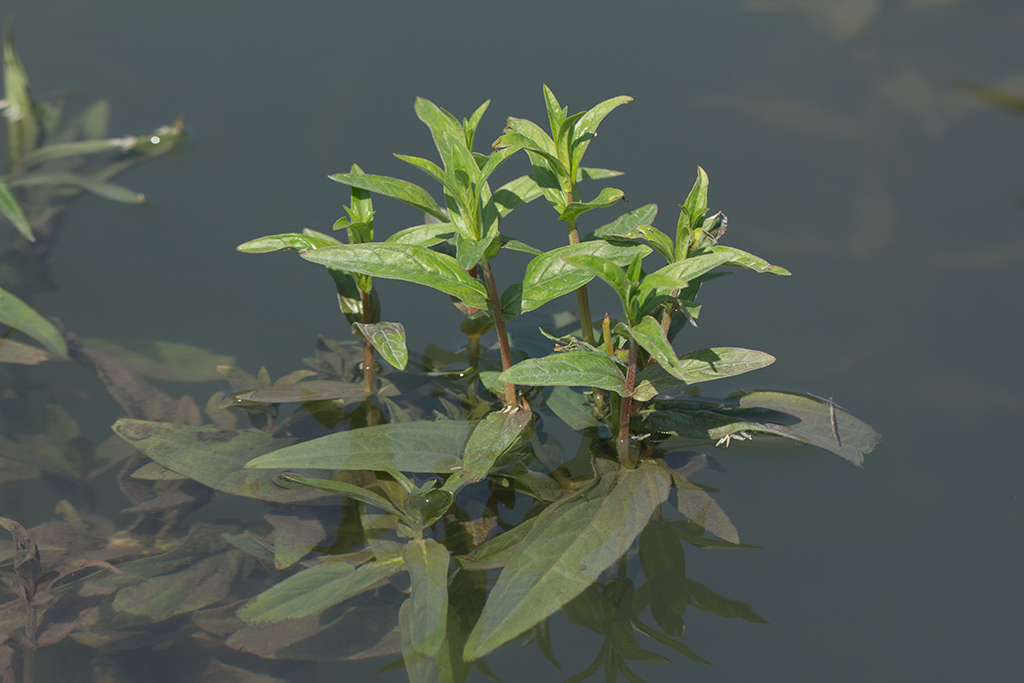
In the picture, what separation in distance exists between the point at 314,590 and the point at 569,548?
0.58 m

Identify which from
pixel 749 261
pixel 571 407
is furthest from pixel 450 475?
pixel 749 261

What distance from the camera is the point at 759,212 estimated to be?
2709 millimetres

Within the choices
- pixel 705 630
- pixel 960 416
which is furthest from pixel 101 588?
pixel 960 416

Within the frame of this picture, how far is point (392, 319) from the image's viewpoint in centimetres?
247

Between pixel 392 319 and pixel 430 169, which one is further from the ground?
pixel 430 169

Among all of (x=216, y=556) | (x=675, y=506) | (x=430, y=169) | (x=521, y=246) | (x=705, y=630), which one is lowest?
(x=705, y=630)

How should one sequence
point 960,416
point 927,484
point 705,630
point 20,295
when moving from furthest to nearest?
point 20,295 → point 960,416 → point 927,484 → point 705,630

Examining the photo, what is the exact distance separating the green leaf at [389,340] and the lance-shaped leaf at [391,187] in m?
0.31

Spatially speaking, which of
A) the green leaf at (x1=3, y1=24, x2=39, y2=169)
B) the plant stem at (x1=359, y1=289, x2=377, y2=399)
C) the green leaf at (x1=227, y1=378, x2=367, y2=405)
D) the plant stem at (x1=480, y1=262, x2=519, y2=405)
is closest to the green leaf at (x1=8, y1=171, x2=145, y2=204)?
the green leaf at (x1=3, y1=24, x2=39, y2=169)

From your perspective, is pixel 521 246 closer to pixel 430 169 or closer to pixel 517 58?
pixel 430 169

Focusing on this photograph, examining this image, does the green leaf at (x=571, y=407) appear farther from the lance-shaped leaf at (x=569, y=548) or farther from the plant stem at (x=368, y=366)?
the plant stem at (x=368, y=366)

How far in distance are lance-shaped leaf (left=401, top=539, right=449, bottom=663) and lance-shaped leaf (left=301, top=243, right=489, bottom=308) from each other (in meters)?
0.60

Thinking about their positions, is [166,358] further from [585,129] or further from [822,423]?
[822,423]

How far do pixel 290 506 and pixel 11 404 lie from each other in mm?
1046
